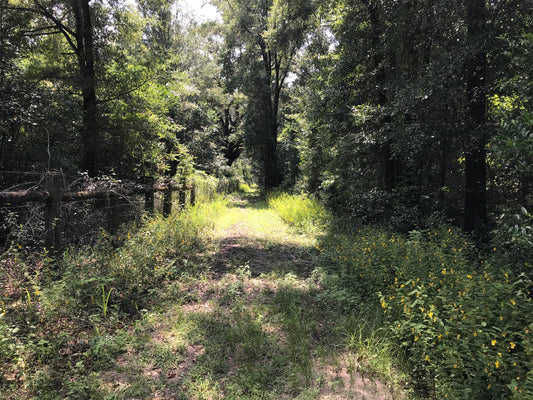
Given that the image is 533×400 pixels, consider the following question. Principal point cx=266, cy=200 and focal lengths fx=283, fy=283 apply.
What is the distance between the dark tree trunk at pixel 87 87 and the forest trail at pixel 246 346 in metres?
4.66

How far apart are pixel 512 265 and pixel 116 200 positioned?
6.58 meters

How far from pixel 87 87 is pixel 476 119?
30.2 feet

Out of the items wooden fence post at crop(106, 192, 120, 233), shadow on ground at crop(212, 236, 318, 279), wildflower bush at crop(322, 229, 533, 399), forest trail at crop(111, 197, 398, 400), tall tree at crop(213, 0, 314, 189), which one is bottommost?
forest trail at crop(111, 197, 398, 400)

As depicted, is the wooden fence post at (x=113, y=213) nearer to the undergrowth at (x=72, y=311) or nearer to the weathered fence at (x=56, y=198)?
the weathered fence at (x=56, y=198)

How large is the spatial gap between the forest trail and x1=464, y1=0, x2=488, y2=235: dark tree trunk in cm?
427

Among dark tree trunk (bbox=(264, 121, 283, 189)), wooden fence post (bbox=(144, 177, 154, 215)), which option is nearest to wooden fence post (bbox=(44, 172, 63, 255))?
wooden fence post (bbox=(144, 177, 154, 215))

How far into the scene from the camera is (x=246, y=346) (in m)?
3.22

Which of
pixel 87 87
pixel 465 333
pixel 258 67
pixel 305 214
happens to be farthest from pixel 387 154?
pixel 258 67

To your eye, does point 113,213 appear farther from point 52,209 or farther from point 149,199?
point 149,199

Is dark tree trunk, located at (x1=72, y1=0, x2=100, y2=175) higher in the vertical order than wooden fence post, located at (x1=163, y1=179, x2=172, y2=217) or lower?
higher

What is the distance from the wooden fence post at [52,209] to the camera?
3941mm

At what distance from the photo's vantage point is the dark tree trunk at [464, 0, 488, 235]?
581 centimetres

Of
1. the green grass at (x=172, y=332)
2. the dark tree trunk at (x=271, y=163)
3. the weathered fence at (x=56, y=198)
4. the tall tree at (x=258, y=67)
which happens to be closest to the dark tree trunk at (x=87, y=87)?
the weathered fence at (x=56, y=198)

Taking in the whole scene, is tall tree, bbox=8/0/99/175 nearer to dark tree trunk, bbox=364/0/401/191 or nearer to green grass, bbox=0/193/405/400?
green grass, bbox=0/193/405/400
